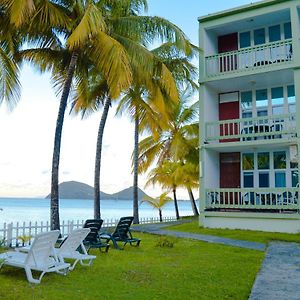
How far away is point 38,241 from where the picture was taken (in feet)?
22.8

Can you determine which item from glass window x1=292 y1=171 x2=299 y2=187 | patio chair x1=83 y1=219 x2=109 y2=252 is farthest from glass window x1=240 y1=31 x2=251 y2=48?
patio chair x1=83 y1=219 x2=109 y2=252

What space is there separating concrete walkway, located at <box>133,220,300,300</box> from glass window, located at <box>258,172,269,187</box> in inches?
197

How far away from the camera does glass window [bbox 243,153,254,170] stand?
17859 millimetres

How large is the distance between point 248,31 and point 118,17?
21.6 ft

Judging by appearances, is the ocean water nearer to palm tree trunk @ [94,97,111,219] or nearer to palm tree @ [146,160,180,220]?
palm tree trunk @ [94,97,111,219]

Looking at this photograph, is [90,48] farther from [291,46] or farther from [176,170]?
[176,170]

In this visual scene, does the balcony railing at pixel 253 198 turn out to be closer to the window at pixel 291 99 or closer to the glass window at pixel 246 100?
the window at pixel 291 99

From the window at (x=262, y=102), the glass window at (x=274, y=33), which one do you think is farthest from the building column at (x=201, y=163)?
the glass window at (x=274, y=33)

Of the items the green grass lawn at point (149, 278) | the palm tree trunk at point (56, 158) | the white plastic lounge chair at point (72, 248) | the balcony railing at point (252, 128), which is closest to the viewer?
the green grass lawn at point (149, 278)

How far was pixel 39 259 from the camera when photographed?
7160mm

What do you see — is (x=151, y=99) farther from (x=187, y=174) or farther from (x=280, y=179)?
(x=187, y=174)

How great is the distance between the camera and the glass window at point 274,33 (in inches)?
694

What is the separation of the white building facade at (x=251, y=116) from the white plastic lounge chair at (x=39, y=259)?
1019 centimetres

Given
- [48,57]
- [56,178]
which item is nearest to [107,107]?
[48,57]
